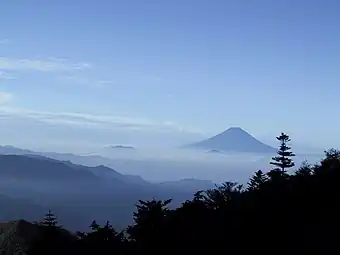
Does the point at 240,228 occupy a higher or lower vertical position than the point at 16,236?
higher

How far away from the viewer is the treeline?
1741 cm

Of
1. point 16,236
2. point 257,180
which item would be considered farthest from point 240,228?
point 16,236

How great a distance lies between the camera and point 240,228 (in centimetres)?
1836

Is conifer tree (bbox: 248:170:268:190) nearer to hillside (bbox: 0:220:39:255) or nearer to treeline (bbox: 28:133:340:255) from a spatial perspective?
treeline (bbox: 28:133:340:255)

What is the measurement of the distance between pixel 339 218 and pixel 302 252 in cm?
396

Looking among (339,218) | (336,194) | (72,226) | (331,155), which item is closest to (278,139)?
(331,155)

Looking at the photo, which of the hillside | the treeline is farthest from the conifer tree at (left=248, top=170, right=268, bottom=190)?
the hillside

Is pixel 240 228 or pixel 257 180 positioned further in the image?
pixel 257 180

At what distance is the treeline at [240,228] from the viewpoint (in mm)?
17406

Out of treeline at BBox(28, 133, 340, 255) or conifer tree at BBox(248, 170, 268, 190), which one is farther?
conifer tree at BBox(248, 170, 268, 190)

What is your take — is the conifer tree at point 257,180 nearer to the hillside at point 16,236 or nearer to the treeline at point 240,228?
the treeline at point 240,228

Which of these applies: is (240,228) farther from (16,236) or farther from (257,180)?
(16,236)

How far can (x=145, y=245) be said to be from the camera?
20.3 metres

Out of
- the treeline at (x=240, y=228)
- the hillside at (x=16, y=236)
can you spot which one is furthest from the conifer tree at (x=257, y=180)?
the hillside at (x=16, y=236)
